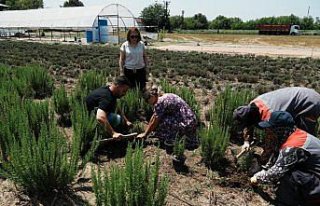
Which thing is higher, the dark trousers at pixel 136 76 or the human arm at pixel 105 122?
the dark trousers at pixel 136 76

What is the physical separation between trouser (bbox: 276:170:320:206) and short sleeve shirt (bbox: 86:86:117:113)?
85.8 inches

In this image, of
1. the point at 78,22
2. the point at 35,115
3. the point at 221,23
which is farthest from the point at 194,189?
the point at 221,23

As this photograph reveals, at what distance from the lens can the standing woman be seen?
5.31 meters

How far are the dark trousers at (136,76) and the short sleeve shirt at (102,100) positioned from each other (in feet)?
3.83

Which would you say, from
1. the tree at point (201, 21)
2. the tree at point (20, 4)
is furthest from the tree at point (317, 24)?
the tree at point (20, 4)

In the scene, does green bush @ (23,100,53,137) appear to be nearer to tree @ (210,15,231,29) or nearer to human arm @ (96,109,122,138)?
human arm @ (96,109,122,138)

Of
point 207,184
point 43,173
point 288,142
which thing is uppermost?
point 288,142

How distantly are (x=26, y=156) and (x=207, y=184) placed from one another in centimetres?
173

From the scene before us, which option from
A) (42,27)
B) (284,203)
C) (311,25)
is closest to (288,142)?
(284,203)

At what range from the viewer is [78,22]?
3472cm

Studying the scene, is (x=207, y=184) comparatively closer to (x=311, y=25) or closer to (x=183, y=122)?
(x=183, y=122)

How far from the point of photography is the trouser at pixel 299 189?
2.78 metres

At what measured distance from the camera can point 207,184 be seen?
3.49 metres

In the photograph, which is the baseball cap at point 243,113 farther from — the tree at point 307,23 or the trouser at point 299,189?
the tree at point 307,23
